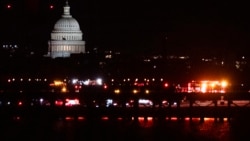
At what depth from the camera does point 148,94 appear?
203 ft

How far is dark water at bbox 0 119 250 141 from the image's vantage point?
41188 mm

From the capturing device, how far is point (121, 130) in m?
44.9

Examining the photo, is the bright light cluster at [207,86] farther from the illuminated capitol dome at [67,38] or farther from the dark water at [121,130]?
the illuminated capitol dome at [67,38]

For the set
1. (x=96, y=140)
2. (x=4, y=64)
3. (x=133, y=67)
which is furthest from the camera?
(x=133, y=67)

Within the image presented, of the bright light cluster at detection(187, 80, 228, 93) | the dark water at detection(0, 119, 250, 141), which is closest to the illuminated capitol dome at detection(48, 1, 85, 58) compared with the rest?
the bright light cluster at detection(187, 80, 228, 93)

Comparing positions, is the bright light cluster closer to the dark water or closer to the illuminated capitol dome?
the dark water

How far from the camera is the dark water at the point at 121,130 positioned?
41.2 meters

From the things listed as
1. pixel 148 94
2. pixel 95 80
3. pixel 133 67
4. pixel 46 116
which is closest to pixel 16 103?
pixel 46 116

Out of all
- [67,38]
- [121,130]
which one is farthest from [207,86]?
[67,38]

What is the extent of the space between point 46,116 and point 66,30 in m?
65.3

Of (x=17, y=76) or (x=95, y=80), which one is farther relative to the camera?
(x=95, y=80)

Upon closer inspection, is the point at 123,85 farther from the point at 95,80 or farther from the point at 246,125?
the point at 246,125

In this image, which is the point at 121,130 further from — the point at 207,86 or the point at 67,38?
the point at 67,38

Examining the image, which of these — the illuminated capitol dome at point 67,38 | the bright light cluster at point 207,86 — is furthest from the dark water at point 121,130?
the illuminated capitol dome at point 67,38
